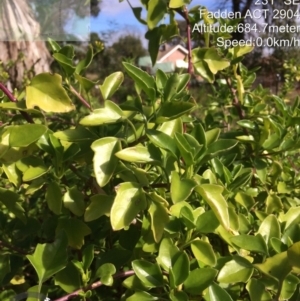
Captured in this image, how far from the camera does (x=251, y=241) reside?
52cm

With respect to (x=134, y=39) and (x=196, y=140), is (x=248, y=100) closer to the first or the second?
(x=196, y=140)

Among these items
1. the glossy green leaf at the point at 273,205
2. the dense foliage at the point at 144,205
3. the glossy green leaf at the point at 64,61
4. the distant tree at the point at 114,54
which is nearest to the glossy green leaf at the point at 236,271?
the dense foliage at the point at 144,205

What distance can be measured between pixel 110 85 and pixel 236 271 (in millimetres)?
344

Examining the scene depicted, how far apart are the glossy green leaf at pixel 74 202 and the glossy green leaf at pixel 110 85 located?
0.51ft

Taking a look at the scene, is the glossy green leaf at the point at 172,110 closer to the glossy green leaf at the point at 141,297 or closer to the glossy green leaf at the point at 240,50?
the glossy green leaf at the point at 141,297

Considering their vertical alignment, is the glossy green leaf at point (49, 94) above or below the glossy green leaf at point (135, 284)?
above

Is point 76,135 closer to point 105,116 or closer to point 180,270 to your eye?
point 105,116

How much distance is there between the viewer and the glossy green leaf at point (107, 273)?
0.55 m

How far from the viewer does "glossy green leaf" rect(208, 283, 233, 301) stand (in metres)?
0.52

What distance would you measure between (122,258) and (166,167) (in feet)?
0.50

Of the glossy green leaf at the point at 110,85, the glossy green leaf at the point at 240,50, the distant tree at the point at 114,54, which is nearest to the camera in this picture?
the glossy green leaf at the point at 110,85

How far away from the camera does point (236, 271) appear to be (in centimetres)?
52

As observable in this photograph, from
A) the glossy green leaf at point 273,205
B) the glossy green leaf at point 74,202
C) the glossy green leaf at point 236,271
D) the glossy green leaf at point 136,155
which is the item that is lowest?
the glossy green leaf at point 273,205

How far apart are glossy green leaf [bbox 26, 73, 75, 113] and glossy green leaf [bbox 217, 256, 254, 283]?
0.29m
